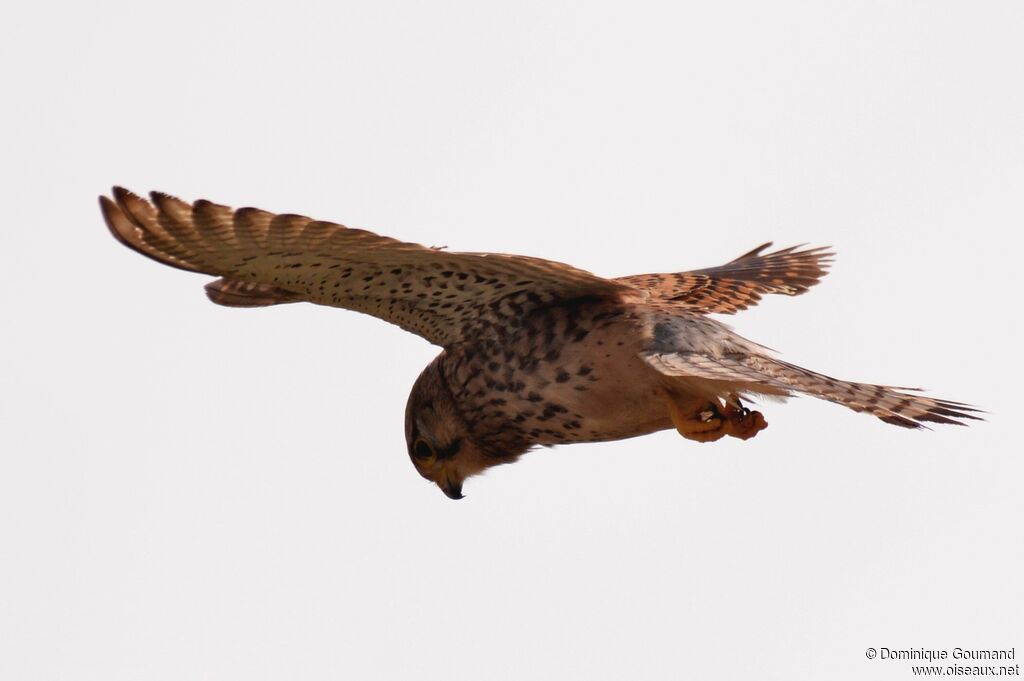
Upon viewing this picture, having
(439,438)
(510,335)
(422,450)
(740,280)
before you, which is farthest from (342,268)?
(740,280)

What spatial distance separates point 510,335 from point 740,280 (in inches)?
78.2

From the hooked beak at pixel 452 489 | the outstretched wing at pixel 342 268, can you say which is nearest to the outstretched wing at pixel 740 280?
the outstretched wing at pixel 342 268

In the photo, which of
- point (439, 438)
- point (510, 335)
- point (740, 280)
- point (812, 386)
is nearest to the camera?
point (812, 386)

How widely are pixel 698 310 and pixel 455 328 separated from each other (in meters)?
1.16

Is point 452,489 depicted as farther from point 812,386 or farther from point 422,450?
point 812,386

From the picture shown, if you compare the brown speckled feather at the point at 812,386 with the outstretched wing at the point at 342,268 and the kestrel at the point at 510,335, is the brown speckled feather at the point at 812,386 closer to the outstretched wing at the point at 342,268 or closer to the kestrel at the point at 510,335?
the kestrel at the point at 510,335

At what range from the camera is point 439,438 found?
8016mm

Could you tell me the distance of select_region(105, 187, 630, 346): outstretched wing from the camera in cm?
653

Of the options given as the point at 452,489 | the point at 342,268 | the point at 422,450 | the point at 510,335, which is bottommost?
the point at 452,489

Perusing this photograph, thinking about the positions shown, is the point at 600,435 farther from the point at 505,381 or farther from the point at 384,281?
the point at 384,281

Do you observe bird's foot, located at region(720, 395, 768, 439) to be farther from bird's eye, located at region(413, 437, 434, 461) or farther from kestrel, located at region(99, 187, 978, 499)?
bird's eye, located at region(413, 437, 434, 461)

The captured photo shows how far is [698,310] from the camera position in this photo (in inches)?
317

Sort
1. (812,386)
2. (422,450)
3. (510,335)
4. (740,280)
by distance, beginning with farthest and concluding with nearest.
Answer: (740,280) < (422,450) < (510,335) < (812,386)

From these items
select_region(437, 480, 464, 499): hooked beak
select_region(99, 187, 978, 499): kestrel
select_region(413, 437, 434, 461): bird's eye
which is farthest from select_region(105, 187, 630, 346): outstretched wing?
select_region(437, 480, 464, 499): hooked beak
